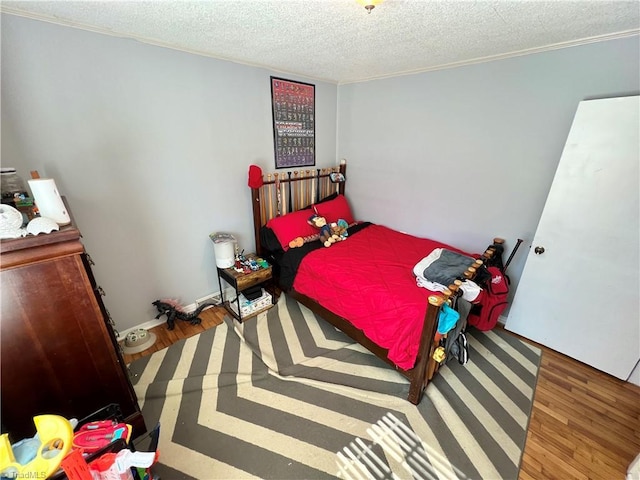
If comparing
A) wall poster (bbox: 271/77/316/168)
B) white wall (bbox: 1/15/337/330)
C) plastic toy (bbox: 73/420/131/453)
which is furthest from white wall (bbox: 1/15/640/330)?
plastic toy (bbox: 73/420/131/453)

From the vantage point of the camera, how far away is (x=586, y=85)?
5.98ft

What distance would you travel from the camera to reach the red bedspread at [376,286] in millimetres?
1727

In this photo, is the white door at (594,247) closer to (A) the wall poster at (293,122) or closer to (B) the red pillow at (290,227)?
(B) the red pillow at (290,227)

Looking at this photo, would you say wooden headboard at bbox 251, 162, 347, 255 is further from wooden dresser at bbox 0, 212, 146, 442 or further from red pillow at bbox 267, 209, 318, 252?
wooden dresser at bbox 0, 212, 146, 442

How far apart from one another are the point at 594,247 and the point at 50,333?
3204 mm

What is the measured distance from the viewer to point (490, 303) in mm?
2070

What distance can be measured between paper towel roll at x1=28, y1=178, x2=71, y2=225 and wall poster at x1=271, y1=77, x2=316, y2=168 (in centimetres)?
193

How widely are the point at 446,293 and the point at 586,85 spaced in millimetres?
1770

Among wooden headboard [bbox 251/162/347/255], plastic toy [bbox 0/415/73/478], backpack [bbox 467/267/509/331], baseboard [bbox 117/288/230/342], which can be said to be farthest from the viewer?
wooden headboard [bbox 251/162/347/255]

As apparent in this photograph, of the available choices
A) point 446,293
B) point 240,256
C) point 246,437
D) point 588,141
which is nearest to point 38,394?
point 246,437

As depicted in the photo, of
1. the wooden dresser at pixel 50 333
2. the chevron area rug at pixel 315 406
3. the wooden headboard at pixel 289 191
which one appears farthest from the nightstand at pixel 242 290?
the wooden dresser at pixel 50 333

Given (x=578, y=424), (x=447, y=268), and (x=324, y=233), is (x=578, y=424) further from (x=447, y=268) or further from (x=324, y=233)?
(x=324, y=233)

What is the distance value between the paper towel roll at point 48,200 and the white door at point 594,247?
2985mm

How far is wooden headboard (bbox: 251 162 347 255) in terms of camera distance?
278 cm
